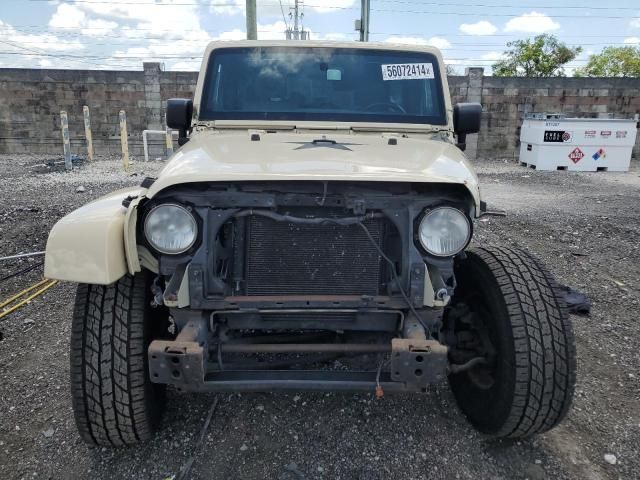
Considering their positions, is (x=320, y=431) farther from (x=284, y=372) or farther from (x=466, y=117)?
(x=466, y=117)

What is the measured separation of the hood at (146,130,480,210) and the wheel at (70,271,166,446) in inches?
23.6

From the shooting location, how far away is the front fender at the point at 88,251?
228 cm

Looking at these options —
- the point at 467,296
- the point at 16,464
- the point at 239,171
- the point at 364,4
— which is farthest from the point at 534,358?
the point at 364,4

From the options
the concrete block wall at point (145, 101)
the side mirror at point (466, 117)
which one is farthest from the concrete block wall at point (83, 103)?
the side mirror at point (466, 117)

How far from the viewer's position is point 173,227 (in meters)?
2.32

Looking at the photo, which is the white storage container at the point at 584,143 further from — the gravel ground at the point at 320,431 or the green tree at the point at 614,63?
the green tree at the point at 614,63

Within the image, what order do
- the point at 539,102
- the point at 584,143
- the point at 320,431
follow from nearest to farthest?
the point at 320,431 → the point at 584,143 → the point at 539,102

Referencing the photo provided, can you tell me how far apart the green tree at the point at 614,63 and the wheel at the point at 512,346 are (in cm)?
4124

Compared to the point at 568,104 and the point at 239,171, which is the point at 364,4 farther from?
the point at 239,171

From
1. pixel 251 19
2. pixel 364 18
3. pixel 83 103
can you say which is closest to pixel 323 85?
pixel 251 19

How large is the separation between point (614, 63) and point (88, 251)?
44631 millimetres

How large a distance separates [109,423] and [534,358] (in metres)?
2.03

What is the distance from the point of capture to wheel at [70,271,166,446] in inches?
96.0

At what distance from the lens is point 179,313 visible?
7.98 feet
